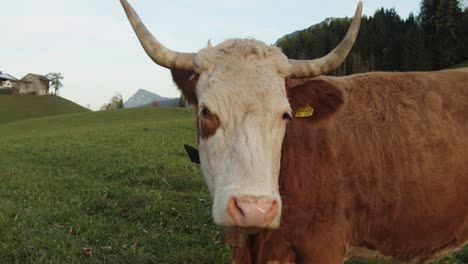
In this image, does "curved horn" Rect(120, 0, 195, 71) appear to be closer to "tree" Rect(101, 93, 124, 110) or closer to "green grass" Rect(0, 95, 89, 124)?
"green grass" Rect(0, 95, 89, 124)

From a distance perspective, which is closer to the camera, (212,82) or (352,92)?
(212,82)

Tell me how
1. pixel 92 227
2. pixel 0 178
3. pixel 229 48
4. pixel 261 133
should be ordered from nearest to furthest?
pixel 261 133
pixel 229 48
pixel 92 227
pixel 0 178

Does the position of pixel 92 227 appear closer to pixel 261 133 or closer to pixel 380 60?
pixel 261 133

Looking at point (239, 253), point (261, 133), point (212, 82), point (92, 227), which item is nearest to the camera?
point (261, 133)

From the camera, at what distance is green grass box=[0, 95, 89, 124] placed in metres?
62.0

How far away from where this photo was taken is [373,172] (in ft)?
14.0

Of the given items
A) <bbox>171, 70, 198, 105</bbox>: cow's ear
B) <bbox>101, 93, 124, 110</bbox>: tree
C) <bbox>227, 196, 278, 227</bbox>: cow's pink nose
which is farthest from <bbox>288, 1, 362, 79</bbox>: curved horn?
<bbox>101, 93, 124, 110</bbox>: tree

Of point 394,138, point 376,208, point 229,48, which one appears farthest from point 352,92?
point 229,48

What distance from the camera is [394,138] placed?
14.4 ft

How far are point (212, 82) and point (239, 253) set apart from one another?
1584 millimetres

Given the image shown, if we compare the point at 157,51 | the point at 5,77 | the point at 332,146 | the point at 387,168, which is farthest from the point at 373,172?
the point at 5,77

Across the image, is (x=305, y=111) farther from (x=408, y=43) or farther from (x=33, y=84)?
(x=33, y=84)

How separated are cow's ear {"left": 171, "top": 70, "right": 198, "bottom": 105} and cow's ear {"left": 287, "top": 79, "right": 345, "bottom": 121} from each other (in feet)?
2.64

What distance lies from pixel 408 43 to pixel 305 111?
188 ft
